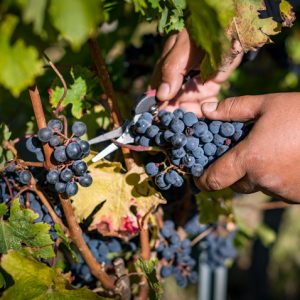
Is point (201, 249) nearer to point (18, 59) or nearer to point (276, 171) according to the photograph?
point (276, 171)

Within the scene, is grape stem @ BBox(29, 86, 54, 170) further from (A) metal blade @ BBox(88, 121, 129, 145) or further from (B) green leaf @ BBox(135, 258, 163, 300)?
(B) green leaf @ BBox(135, 258, 163, 300)

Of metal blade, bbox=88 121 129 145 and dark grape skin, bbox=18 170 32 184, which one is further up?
dark grape skin, bbox=18 170 32 184

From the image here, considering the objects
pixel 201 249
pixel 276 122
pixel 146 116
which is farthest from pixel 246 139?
pixel 201 249

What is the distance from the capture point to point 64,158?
3.43 feet

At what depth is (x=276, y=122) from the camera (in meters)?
1.06

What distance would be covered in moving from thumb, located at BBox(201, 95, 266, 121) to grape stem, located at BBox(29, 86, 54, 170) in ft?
1.20

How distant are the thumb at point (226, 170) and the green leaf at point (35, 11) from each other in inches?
21.4

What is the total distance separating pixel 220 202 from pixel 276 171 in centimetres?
47

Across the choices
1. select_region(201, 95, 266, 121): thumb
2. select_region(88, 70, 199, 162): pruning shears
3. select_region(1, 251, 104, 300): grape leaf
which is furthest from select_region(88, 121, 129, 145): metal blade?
select_region(1, 251, 104, 300): grape leaf

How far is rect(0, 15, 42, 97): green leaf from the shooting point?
2.36ft

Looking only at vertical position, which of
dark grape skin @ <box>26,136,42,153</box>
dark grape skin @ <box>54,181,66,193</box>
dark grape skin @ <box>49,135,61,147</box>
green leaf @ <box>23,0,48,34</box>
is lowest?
dark grape skin @ <box>54,181,66,193</box>

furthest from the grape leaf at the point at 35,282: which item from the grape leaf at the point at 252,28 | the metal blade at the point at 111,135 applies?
the grape leaf at the point at 252,28

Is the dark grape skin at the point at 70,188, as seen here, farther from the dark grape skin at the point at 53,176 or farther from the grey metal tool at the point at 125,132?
the grey metal tool at the point at 125,132

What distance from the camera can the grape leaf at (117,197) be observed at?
125 centimetres
